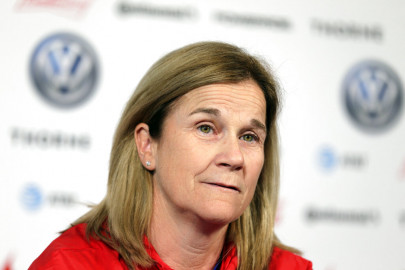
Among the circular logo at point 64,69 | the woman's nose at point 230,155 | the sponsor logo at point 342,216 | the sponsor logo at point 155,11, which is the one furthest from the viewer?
the sponsor logo at point 342,216

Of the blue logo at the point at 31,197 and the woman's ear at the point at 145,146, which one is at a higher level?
the woman's ear at the point at 145,146

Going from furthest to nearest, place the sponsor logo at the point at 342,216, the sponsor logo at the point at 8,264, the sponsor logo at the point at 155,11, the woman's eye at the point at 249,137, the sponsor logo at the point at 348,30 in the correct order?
1. the sponsor logo at the point at 348,30
2. the sponsor logo at the point at 342,216
3. the sponsor logo at the point at 155,11
4. the sponsor logo at the point at 8,264
5. the woman's eye at the point at 249,137

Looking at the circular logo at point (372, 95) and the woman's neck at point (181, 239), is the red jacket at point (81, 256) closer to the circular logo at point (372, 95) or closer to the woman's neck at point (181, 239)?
the woman's neck at point (181, 239)

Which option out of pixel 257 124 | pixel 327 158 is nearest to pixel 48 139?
pixel 257 124

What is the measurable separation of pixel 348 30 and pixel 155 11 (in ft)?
3.52

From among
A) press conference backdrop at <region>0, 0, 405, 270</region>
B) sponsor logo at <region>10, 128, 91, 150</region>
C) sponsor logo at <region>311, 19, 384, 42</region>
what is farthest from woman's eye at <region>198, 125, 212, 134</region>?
sponsor logo at <region>311, 19, 384, 42</region>

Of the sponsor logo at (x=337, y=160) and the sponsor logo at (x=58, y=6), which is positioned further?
the sponsor logo at (x=337, y=160)

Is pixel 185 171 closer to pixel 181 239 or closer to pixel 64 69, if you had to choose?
pixel 181 239

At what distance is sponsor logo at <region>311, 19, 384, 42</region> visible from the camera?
124 inches

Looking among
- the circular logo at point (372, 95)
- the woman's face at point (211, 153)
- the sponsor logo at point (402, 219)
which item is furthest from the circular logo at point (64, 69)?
the sponsor logo at point (402, 219)

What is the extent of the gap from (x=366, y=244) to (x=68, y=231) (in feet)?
6.31

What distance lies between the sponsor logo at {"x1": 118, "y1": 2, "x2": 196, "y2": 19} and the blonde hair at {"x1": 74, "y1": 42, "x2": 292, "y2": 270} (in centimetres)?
115

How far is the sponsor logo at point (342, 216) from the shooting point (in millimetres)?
3026

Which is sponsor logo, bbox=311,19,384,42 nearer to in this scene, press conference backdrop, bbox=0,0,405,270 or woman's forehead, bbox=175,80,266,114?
press conference backdrop, bbox=0,0,405,270
